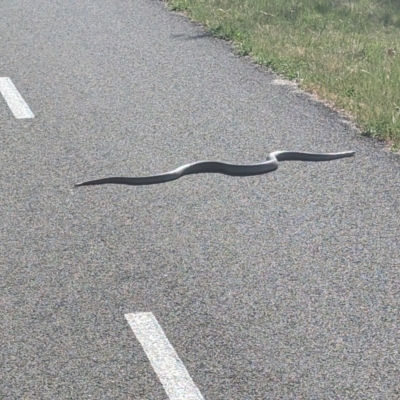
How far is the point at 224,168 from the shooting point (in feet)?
21.8

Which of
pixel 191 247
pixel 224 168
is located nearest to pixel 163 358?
pixel 191 247

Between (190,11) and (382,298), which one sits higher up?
(382,298)

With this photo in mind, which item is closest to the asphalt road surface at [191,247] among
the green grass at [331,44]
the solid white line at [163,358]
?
the solid white line at [163,358]

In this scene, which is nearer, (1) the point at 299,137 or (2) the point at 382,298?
(2) the point at 382,298

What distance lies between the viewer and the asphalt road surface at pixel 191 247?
4301 mm

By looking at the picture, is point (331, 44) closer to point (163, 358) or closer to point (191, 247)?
point (191, 247)

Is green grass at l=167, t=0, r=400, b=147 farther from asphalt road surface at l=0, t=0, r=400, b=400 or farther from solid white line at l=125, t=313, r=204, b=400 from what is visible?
solid white line at l=125, t=313, r=204, b=400

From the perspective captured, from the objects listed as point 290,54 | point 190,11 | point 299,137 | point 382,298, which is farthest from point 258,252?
point 190,11

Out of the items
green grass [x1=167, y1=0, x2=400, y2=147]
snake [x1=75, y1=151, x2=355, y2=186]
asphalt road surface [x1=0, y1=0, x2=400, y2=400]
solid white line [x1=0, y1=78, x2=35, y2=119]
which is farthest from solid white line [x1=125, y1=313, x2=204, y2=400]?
solid white line [x1=0, y1=78, x2=35, y2=119]

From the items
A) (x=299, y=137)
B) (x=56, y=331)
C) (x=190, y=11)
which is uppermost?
(x=56, y=331)

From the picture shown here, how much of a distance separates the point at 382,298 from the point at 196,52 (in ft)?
17.7

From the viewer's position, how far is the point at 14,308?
480 centimetres

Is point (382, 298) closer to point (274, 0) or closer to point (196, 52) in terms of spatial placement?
point (196, 52)

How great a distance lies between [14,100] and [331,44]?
116 inches
